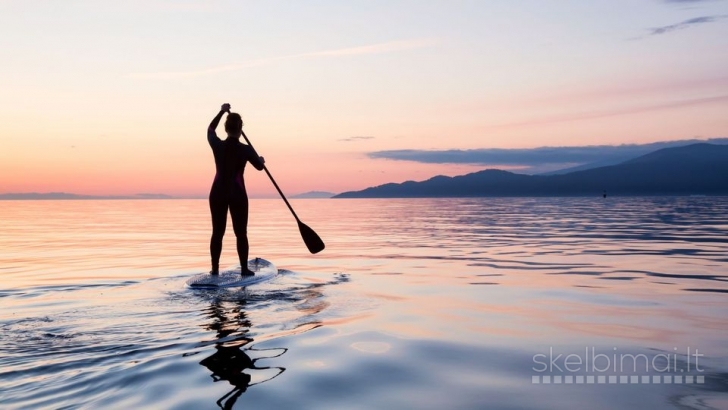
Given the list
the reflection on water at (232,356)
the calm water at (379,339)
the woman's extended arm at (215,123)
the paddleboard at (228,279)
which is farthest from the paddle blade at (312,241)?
the reflection on water at (232,356)

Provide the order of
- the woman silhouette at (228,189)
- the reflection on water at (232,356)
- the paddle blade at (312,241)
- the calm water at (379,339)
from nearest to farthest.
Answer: the calm water at (379,339)
the reflection on water at (232,356)
the woman silhouette at (228,189)
the paddle blade at (312,241)

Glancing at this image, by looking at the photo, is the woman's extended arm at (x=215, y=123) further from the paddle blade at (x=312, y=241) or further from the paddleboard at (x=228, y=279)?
the paddle blade at (x=312, y=241)

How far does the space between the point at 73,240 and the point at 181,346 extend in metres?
20.0

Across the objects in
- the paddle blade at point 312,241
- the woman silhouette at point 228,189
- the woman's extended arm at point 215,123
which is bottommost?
the paddle blade at point 312,241

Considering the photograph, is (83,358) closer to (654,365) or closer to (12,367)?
(12,367)

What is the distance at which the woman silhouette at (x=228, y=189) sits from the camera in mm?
10149

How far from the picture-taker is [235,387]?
172 inches

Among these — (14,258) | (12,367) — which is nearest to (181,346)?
(12,367)

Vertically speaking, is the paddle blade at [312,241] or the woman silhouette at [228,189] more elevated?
the woman silhouette at [228,189]

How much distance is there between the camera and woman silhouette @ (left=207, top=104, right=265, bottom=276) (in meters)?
10.1

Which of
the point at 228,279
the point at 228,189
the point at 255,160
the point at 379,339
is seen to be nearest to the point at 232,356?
the point at 379,339

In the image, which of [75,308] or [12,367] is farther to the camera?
[75,308]

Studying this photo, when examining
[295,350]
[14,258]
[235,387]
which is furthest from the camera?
[14,258]

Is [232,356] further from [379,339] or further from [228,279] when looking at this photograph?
[228,279]
